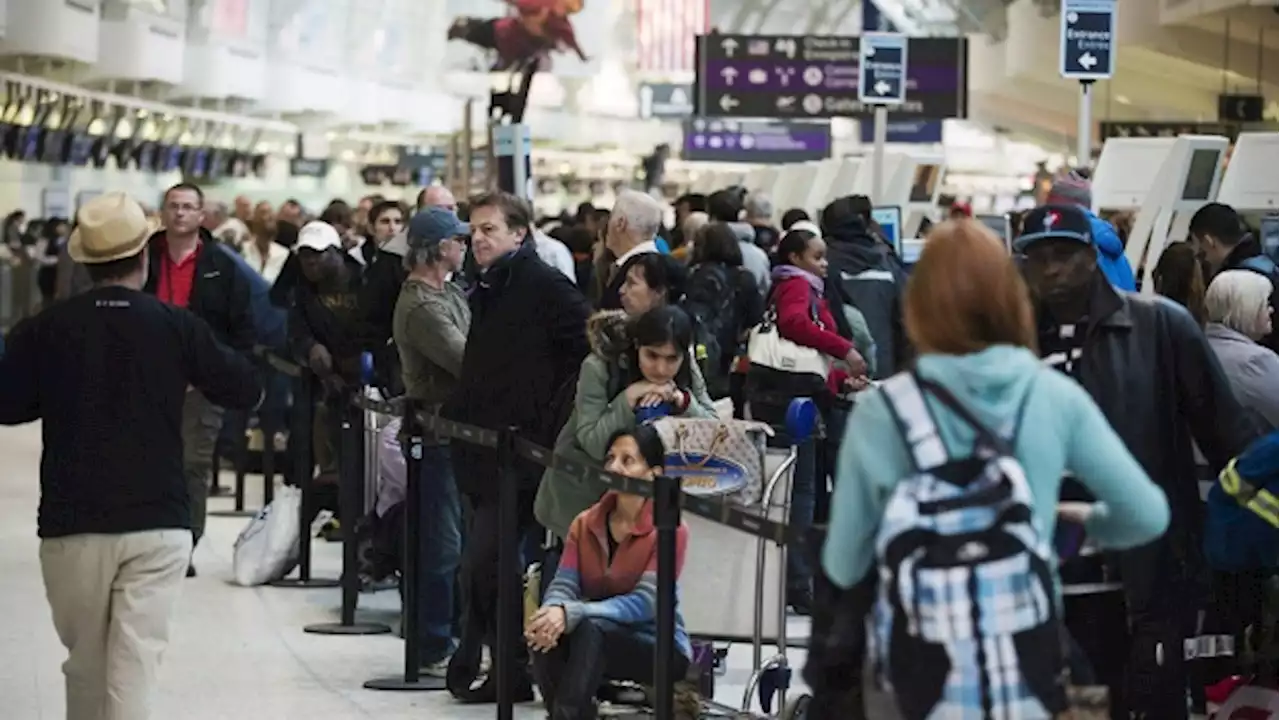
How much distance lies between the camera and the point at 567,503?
897cm

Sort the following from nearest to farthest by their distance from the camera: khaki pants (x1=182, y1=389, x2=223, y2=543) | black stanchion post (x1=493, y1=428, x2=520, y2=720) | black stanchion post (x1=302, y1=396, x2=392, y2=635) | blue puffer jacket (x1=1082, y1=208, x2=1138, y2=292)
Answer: blue puffer jacket (x1=1082, y1=208, x2=1138, y2=292) → black stanchion post (x1=493, y1=428, x2=520, y2=720) → black stanchion post (x1=302, y1=396, x2=392, y2=635) → khaki pants (x1=182, y1=389, x2=223, y2=543)

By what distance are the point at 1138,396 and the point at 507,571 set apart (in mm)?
2990

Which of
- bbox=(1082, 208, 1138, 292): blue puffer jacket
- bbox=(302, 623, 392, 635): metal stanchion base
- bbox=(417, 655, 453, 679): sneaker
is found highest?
bbox=(1082, 208, 1138, 292): blue puffer jacket

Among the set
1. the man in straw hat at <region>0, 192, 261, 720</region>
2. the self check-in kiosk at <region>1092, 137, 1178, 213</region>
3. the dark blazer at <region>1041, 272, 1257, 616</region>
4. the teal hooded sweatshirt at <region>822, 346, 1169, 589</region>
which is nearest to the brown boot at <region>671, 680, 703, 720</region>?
the man in straw hat at <region>0, 192, 261, 720</region>

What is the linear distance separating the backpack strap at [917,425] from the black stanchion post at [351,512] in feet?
21.9

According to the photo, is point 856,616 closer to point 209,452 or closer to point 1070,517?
point 1070,517

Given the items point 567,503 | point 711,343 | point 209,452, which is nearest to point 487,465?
point 567,503

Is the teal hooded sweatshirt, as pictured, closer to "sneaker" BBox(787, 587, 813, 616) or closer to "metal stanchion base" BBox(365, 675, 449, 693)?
"metal stanchion base" BBox(365, 675, 449, 693)

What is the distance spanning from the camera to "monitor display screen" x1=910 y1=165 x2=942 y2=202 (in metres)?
24.2

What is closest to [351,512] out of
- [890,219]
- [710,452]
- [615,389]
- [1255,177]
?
[615,389]

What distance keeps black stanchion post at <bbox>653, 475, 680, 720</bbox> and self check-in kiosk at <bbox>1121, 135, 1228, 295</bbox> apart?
8801mm

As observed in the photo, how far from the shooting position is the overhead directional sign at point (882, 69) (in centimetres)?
2375

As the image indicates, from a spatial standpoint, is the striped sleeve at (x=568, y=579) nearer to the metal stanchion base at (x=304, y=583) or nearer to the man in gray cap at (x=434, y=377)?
the man in gray cap at (x=434, y=377)

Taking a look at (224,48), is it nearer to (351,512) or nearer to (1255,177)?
(1255,177)
